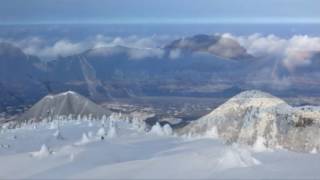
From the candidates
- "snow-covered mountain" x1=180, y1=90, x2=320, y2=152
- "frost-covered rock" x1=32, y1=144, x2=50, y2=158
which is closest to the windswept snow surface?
"frost-covered rock" x1=32, y1=144, x2=50, y2=158

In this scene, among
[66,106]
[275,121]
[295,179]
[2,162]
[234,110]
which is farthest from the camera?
[66,106]

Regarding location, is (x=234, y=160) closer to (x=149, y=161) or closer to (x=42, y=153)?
(x=149, y=161)

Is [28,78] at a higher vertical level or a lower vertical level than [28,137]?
higher

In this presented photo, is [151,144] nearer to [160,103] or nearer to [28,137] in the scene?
[28,137]

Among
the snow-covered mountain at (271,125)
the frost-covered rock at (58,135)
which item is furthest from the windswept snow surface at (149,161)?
the snow-covered mountain at (271,125)

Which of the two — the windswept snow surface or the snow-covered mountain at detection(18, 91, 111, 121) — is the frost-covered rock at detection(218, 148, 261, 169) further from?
the snow-covered mountain at detection(18, 91, 111, 121)

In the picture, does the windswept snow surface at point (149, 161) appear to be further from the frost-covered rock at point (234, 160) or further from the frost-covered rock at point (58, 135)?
the frost-covered rock at point (58, 135)

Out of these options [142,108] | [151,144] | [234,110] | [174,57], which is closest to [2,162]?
[151,144]
